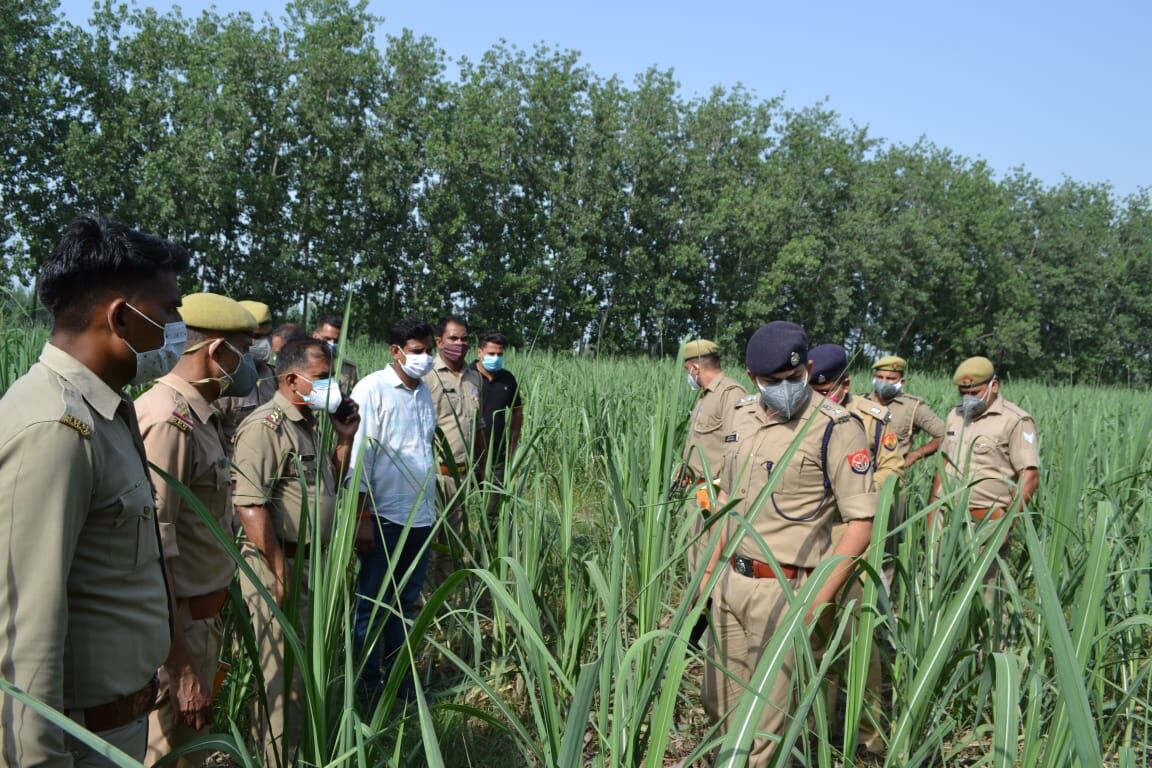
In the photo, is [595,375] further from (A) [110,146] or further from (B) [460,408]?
(A) [110,146]

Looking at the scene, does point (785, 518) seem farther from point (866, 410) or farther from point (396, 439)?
point (866, 410)

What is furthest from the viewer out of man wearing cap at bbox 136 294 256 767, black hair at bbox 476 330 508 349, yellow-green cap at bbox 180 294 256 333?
black hair at bbox 476 330 508 349

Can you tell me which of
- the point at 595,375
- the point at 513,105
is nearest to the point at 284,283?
the point at 513,105

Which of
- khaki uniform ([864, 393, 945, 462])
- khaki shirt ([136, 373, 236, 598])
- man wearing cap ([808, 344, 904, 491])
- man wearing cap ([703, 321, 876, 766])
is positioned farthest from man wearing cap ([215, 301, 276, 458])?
khaki uniform ([864, 393, 945, 462])

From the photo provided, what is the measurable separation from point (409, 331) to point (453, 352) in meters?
1.06

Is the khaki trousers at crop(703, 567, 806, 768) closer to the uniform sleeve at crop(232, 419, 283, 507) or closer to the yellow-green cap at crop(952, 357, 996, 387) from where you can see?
the uniform sleeve at crop(232, 419, 283, 507)

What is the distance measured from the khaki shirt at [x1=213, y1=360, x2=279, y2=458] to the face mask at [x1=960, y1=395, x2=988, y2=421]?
3.87 meters

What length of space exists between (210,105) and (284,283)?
16.5 ft

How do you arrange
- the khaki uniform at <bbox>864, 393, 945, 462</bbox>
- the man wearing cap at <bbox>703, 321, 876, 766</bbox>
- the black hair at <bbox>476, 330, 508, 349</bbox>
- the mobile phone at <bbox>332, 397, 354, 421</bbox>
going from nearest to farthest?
1. the man wearing cap at <bbox>703, 321, 876, 766</bbox>
2. the mobile phone at <bbox>332, 397, 354, 421</bbox>
3. the black hair at <bbox>476, 330, 508, 349</bbox>
4. the khaki uniform at <bbox>864, 393, 945, 462</bbox>

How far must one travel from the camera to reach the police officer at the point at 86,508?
1275mm

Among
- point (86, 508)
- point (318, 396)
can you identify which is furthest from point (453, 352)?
point (86, 508)

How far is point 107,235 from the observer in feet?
5.01

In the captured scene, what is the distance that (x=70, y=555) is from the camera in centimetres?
132

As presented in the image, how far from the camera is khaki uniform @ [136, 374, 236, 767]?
2.17 metres
